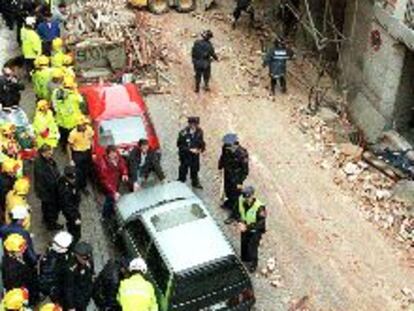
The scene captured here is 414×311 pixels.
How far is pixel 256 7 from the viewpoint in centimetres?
2498

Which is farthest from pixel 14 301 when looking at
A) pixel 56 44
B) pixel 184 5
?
pixel 184 5

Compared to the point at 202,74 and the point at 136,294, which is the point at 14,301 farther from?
the point at 202,74

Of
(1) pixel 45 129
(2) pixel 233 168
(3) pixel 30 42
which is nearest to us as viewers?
(1) pixel 45 129

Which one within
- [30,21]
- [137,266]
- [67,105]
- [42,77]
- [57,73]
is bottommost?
[137,266]

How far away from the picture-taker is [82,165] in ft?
51.2

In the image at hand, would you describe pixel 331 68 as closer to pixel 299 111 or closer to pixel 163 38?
pixel 299 111

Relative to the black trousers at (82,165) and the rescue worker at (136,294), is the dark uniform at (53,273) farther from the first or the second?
the black trousers at (82,165)

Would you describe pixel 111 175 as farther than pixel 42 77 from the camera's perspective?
No

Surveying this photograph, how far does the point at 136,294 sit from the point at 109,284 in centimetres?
116

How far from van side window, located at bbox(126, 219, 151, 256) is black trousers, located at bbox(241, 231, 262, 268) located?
76.5 inches

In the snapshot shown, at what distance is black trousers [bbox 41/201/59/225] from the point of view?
1466 centimetres

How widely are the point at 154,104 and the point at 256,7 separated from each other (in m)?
6.87

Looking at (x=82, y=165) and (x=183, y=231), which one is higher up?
(x=183, y=231)

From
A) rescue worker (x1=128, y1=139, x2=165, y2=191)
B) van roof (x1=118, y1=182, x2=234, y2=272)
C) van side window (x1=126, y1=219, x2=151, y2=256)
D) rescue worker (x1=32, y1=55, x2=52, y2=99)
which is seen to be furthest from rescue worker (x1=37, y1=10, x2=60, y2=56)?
van side window (x1=126, y1=219, x2=151, y2=256)
